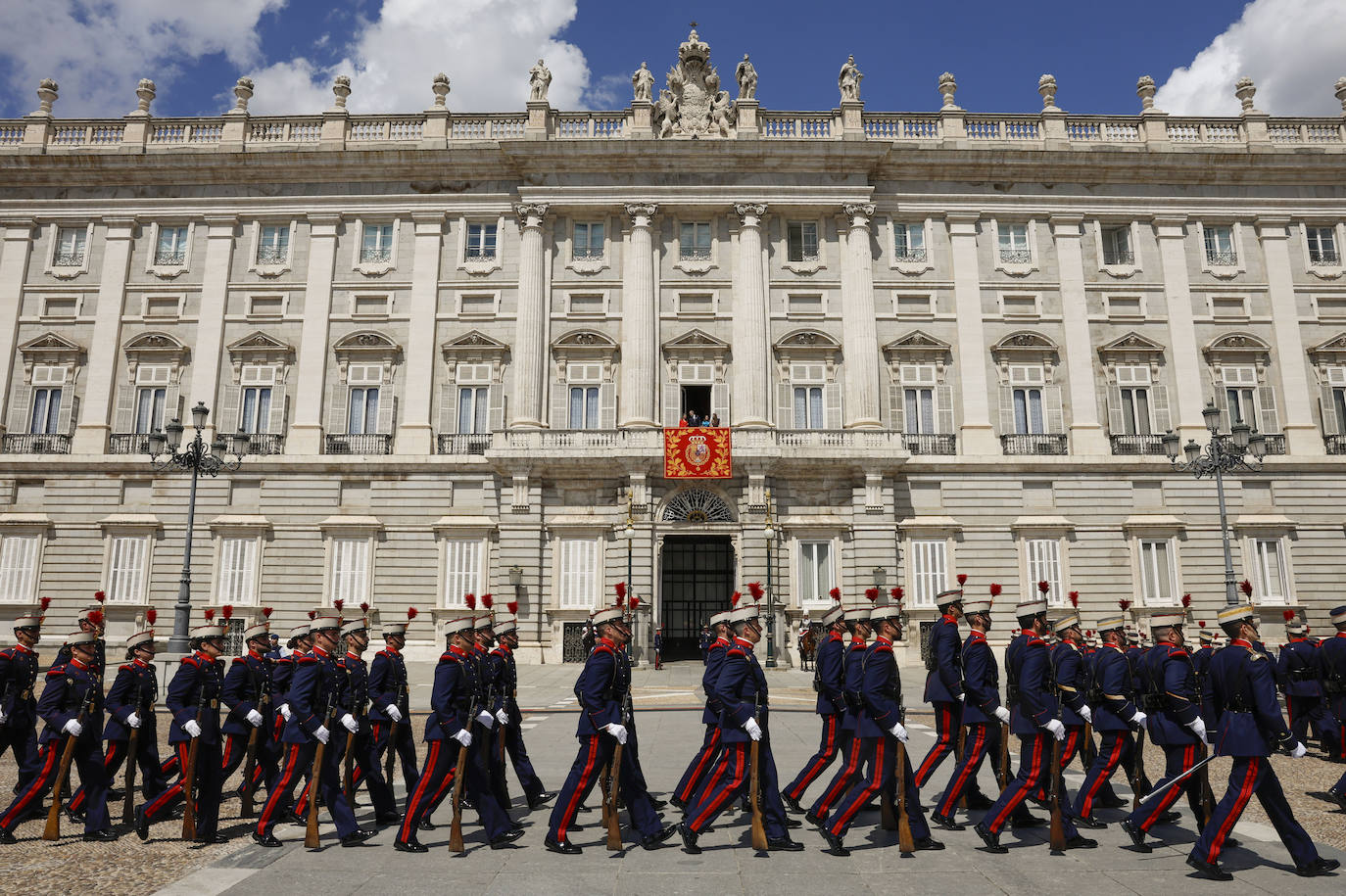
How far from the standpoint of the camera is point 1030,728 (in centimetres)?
820

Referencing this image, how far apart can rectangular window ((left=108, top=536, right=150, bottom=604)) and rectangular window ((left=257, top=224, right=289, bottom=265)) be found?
10507 millimetres

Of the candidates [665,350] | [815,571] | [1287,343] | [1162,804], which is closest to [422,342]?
[665,350]

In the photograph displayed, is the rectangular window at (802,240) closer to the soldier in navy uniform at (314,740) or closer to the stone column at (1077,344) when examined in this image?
the stone column at (1077,344)

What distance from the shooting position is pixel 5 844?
814 centimetres

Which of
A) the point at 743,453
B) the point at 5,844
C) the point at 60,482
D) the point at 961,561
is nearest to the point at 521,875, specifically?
the point at 5,844

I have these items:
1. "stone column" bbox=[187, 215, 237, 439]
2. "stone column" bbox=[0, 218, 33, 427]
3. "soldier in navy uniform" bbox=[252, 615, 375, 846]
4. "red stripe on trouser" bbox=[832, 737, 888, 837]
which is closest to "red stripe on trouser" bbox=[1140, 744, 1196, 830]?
"red stripe on trouser" bbox=[832, 737, 888, 837]

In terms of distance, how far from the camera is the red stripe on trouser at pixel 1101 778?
8352 mm

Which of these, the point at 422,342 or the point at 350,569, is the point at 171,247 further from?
the point at 350,569

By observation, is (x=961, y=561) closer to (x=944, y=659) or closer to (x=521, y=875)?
(x=944, y=659)

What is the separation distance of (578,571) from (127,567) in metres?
15.3

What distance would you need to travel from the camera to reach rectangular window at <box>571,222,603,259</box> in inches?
1164

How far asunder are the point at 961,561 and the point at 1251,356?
42.3 ft

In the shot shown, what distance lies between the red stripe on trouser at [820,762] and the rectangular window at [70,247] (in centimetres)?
3269

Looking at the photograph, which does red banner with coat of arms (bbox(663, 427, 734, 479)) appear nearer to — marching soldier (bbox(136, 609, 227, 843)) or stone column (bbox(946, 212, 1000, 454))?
→ stone column (bbox(946, 212, 1000, 454))
